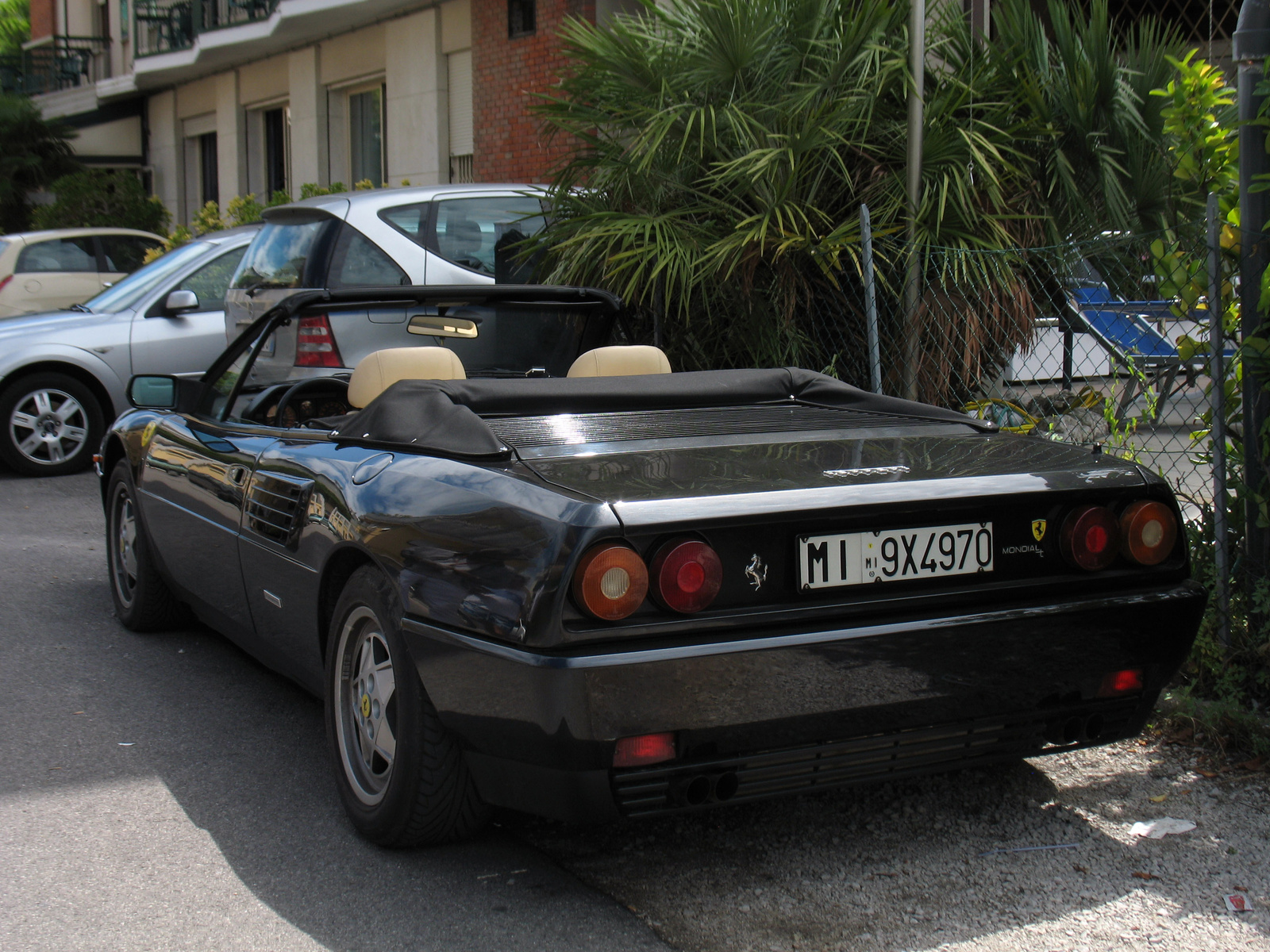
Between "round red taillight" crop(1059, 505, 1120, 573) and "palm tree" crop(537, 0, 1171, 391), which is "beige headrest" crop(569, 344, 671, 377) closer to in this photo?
"round red taillight" crop(1059, 505, 1120, 573)

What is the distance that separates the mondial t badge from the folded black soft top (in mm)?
649

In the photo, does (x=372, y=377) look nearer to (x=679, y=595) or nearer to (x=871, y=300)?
(x=679, y=595)

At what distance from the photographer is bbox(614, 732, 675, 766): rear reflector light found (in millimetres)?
2598

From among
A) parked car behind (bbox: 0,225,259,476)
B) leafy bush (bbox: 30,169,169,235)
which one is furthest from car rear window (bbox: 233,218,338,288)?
leafy bush (bbox: 30,169,169,235)

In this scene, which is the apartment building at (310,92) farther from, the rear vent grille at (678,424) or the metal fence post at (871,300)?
the rear vent grille at (678,424)

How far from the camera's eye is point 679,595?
262 cm

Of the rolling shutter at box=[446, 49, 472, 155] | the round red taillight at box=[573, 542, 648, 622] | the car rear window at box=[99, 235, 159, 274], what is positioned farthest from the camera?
the rolling shutter at box=[446, 49, 472, 155]

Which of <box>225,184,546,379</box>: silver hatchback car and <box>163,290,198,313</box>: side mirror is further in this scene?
<box>163,290,198,313</box>: side mirror

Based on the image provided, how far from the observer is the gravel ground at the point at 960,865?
2738mm

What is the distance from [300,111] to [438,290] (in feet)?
55.2

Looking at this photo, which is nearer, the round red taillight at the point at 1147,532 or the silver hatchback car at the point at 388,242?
the round red taillight at the point at 1147,532

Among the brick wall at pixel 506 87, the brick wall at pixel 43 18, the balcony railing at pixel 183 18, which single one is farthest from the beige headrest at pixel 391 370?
the brick wall at pixel 43 18

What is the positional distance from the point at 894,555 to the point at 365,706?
1.33 meters

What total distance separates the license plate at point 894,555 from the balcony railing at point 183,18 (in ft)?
63.5
